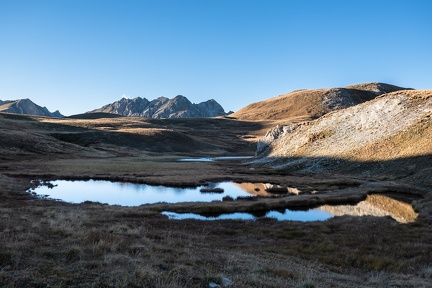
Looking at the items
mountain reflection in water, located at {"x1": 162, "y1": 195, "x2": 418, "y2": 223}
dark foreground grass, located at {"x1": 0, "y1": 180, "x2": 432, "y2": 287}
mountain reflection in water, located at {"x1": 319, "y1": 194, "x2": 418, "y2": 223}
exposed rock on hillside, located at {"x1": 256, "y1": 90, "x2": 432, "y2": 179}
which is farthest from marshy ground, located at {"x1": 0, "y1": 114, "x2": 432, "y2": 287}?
exposed rock on hillside, located at {"x1": 256, "y1": 90, "x2": 432, "y2": 179}

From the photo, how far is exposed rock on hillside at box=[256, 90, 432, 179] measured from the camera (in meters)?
64.3

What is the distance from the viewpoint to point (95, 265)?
11.1 m

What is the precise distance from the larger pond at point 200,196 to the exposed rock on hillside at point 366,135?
78.5 feet

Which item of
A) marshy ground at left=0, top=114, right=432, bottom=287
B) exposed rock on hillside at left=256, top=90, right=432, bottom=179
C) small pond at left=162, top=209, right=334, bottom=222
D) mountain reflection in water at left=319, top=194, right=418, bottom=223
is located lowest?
small pond at left=162, top=209, right=334, bottom=222

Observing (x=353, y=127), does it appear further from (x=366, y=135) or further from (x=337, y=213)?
(x=337, y=213)

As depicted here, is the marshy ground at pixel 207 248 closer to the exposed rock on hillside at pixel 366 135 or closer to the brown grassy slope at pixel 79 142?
the exposed rock on hillside at pixel 366 135

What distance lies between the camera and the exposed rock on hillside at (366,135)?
64312mm

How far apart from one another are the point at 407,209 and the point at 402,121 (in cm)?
4148

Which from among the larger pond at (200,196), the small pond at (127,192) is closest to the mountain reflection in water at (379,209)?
the larger pond at (200,196)

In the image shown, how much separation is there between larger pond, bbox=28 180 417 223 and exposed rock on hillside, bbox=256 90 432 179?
78.5 ft

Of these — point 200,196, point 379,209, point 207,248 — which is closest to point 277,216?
point 379,209

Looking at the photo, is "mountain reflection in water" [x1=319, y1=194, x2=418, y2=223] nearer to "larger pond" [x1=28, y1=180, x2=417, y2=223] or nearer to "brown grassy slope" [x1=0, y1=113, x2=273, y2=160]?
"larger pond" [x1=28, y1=180, x2=417, y2=223]

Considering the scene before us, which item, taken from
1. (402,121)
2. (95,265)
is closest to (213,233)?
(95,265)

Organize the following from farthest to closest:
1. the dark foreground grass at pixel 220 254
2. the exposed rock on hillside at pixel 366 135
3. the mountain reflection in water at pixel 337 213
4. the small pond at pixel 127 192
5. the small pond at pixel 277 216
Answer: the exposed rock on hillside at pixel 366 135, the small pond at pixel 127 192, the mountain reflection in water at pixel 337 213, the small pond at pixel 277 216, the dark foreground grass at pixel 220 254
